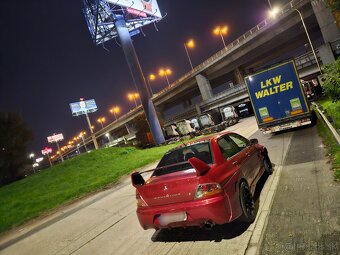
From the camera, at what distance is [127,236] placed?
5.97 metres

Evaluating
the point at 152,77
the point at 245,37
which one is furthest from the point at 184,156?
the point at 152,77

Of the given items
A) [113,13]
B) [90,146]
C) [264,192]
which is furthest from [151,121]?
[90,146]

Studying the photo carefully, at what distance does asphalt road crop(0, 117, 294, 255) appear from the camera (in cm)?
454

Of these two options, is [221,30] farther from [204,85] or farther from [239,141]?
[239,141]

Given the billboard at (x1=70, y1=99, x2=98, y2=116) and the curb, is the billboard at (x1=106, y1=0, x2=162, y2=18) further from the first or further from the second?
the curb

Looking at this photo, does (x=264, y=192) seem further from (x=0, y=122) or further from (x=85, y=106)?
(x=85, y=106)

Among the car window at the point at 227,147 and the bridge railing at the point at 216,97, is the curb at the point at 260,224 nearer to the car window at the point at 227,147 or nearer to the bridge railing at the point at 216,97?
the car window at the point at 227,147

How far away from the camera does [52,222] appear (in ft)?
33.5

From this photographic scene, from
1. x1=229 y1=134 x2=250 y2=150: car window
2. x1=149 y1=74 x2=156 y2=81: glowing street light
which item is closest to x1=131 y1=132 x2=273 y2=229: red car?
x1=229 y1=134 x2=250 y2=150: car window

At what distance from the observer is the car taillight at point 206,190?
436 centimetres

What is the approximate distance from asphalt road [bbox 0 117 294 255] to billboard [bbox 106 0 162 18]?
40157 millimetres

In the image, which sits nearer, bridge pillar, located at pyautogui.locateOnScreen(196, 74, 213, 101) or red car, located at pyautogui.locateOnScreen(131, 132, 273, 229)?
red car, located at pyautogui.locateOnScreen(131, 132, 273, 229)

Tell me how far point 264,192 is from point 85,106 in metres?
64.4

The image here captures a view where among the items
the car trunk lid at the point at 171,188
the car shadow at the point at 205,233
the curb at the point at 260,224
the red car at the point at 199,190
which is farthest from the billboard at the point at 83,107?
the car trunk lid at the point at 171,188
